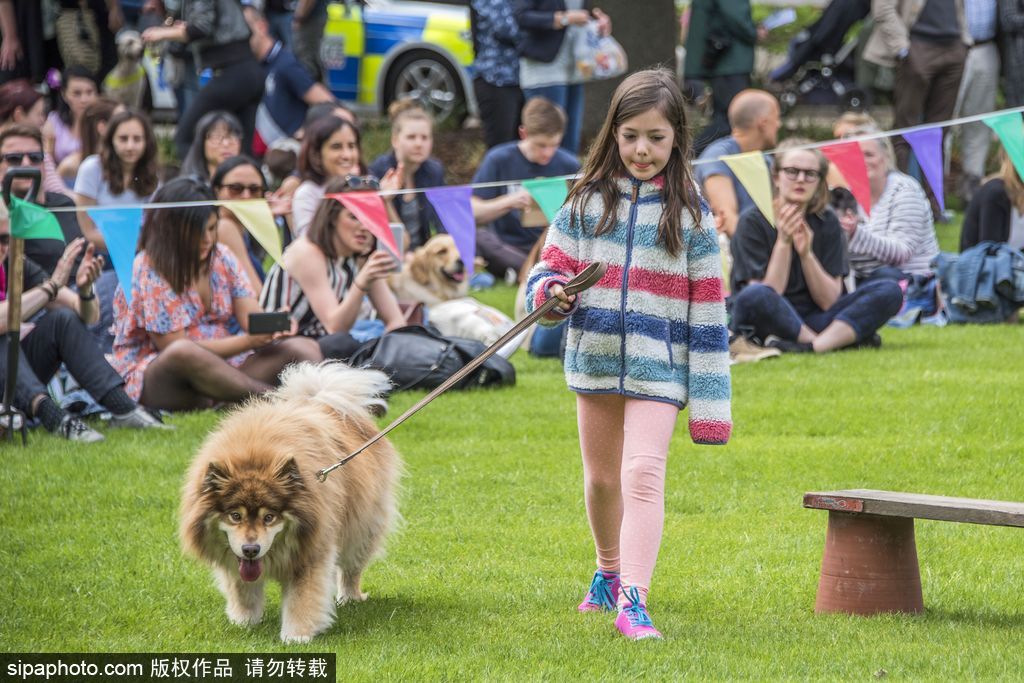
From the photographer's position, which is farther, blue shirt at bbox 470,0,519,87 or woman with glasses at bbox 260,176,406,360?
blue shirt at bbox 470,0,519,87

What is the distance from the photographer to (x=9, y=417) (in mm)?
7848

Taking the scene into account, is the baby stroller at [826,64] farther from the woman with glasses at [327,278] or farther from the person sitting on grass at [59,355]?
the person sitting on grass at [59,355]

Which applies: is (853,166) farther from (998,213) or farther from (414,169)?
(414,169)

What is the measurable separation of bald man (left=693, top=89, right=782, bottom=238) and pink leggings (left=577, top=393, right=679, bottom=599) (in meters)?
6.16

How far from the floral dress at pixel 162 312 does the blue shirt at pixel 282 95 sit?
5.26 metres

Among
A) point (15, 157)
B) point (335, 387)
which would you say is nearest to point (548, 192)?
point (15, 157)

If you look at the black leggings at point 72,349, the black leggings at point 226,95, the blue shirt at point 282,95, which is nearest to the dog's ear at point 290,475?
the black leggings at point 72,349

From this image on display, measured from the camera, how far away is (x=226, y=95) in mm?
12906

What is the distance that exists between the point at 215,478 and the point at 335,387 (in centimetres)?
83

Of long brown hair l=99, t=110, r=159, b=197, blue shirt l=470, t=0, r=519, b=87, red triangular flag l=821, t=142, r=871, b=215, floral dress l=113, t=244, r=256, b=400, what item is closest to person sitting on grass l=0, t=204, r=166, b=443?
floral dress l=113, t=244, r=256, b=400

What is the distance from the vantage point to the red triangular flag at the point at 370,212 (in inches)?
358

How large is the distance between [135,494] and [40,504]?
0.44 m

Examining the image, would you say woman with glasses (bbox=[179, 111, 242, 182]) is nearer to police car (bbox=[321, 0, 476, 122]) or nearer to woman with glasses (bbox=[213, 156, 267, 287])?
woman with glasses (bbox=[213, 156, 267, 287])

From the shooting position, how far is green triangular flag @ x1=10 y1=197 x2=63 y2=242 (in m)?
7.55
